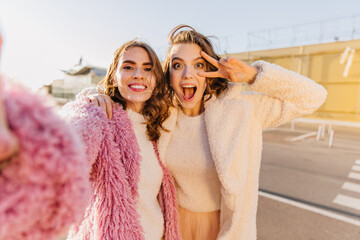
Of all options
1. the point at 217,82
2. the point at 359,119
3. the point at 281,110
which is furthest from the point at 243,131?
the point at 359,119

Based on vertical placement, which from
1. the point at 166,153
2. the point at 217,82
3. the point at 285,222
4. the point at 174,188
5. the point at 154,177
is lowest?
the point at 285,222

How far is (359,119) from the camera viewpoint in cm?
1570

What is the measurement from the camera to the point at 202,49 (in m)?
1.62

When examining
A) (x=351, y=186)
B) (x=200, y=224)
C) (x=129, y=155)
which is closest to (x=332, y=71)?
(x=351, y=186)

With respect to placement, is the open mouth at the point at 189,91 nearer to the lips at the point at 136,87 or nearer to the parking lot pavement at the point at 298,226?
the lips at the point at 136,87

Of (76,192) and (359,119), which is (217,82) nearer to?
(76,192)

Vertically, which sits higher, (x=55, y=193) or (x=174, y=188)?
(x=55, y=193)

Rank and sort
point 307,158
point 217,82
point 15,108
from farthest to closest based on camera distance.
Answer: point 307,158 < point 217,82 < point 15,108

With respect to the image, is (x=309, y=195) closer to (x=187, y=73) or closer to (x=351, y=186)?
(x=351, y=186)

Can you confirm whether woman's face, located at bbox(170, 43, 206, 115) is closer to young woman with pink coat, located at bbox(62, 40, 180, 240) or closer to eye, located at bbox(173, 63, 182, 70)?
eye, located at bbox(173, 63, 182, 70)

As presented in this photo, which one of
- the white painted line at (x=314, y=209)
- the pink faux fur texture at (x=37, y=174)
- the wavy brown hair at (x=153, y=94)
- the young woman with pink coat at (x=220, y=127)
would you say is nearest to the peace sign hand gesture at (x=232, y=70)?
the young woman with pink coat at (x=220, y=127)

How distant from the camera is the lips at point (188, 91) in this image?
5.21 feet

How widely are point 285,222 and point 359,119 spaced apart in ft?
57.0

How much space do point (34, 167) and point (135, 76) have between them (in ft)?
3.47
